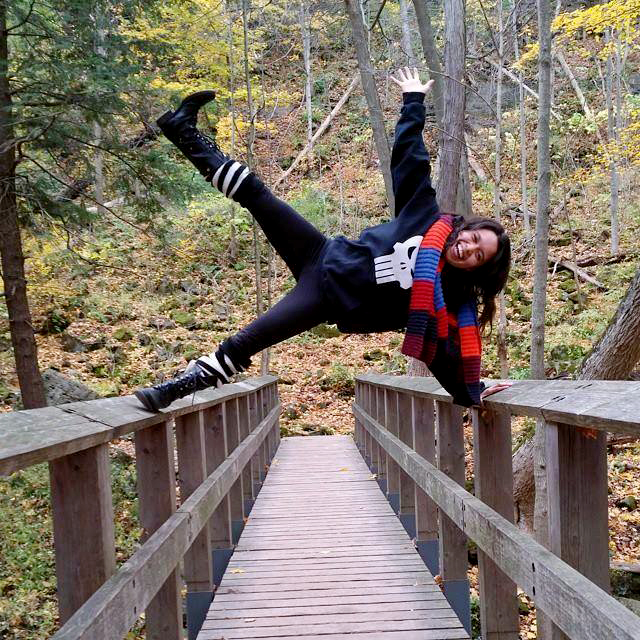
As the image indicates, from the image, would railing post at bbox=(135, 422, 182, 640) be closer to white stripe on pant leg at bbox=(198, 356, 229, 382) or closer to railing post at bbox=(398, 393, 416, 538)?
white stripe on pant leg at bbox=(198, 356, 229, 382)

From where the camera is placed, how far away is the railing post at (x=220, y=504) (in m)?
4.52

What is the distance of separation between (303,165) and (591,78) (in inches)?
452

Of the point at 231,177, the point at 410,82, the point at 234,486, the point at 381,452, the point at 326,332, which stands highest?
the point at 410,82

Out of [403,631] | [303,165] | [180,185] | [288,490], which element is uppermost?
[303,165]

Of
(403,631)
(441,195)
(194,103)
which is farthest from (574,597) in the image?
(441,195)

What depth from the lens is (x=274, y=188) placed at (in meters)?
24.0

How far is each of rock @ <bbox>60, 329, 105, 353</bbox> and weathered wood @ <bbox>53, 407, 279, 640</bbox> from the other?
13.3 m

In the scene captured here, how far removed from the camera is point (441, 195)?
10.1 m

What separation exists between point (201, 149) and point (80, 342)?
539 inches

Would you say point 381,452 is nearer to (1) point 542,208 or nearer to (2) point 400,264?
(1) point 542,208

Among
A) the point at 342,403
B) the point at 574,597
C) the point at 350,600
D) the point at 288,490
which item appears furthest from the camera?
the point at 342,403

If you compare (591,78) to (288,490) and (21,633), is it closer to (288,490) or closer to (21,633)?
(288,490)

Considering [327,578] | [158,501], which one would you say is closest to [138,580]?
[158,501]

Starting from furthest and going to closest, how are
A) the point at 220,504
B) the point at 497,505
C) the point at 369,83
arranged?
the point at 369,83
the point at 220,504
the point at 497,505
